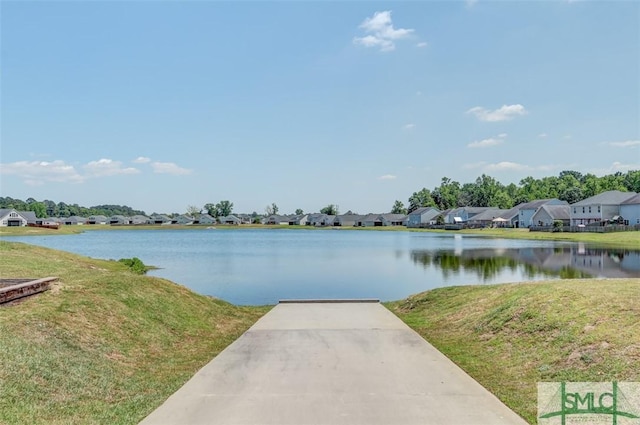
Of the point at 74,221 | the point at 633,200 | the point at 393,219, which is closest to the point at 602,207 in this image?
the point at 633,200

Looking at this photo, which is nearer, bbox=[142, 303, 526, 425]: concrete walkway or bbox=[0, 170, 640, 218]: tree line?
bbox=[142, 303, 526, 425]: concrete walkway

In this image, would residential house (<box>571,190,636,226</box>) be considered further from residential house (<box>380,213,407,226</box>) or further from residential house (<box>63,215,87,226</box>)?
residential house (<box>63,215,87,226</box>)

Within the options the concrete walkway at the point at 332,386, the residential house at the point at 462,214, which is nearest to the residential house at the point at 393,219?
the residential house at the point at 462,214

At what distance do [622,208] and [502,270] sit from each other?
6201cm

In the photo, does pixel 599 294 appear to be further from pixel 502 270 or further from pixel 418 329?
pixel 502 270

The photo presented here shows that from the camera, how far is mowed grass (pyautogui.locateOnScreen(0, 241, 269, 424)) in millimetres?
6969

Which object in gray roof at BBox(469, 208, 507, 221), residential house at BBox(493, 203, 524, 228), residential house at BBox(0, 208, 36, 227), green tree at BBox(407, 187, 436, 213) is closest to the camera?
residential house at BBox(493, 203, 524, 228)

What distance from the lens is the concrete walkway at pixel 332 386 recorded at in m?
6.72

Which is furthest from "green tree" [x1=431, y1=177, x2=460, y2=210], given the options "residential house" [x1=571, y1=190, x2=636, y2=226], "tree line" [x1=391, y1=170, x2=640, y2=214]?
"residential house" [x1=571, y1=190, x2=636, y2=226]

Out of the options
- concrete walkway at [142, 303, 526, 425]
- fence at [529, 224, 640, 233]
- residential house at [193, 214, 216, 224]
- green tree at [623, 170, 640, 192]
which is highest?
green tree at [623, 170, 640, 192]

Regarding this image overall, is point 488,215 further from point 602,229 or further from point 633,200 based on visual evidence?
point 602,229

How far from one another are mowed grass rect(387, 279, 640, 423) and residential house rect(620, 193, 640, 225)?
7500 cm

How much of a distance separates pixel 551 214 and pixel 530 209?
12239 mm

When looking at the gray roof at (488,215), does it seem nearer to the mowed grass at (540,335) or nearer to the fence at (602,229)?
the fence at (602,229)
